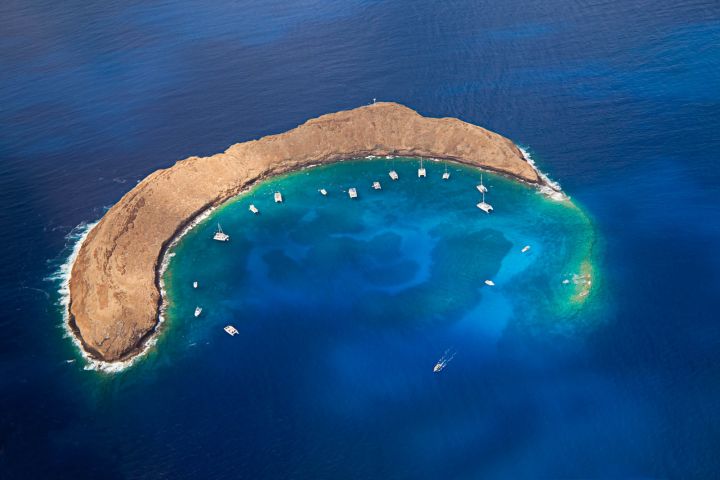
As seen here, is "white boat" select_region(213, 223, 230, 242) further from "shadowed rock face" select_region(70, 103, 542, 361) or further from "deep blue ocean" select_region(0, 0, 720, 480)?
"shadowed rock face" select_region(70, 103, 542, 361)

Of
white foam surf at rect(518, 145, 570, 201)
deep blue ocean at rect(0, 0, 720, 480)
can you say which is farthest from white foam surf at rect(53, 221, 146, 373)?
white foam surf at rect(518, 145, 570, 201)

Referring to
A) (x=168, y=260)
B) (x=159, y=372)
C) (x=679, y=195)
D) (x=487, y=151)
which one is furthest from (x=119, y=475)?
(x=679, y=195)

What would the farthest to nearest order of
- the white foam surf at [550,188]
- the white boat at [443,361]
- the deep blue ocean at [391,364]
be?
the white foam surf at [550,188], the white boat at [443,361], the deep blue ocean at [391,364]

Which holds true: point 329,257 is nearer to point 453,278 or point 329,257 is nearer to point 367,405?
point 453,278

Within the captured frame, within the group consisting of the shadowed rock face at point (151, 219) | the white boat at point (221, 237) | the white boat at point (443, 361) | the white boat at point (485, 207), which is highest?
the shadowed rock face at point (151, 219)

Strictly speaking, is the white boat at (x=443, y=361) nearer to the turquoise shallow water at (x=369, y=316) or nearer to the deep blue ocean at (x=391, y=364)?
the turquoise shallow water at (x=369, y=316)

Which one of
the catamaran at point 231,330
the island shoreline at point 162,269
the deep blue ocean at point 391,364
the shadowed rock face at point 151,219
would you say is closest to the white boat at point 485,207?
the deep blue ocean at point 391,364

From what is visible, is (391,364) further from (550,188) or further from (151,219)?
(151,219)

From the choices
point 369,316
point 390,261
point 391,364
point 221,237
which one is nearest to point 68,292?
point 221,237
